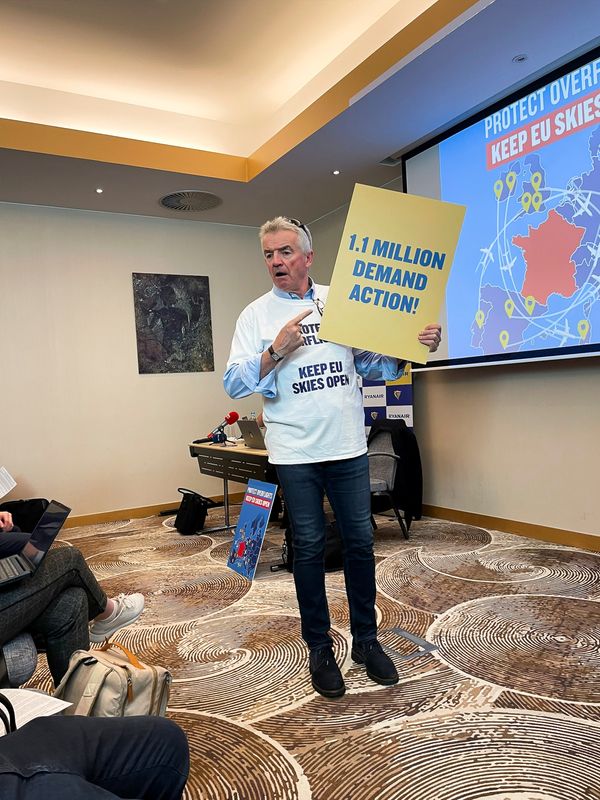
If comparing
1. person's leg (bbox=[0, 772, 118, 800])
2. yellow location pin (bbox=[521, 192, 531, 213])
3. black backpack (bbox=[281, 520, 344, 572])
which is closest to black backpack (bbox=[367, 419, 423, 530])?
black backpack (bbox=[281, 520, 344, 572])

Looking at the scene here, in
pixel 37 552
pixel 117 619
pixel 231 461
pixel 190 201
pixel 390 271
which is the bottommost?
pixel 117 619

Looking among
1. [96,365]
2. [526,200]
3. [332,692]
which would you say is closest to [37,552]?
[332,692]

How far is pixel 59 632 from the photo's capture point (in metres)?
1.64

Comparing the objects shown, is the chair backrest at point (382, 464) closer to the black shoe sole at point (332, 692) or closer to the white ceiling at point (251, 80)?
the black shoe sole at point (332, 692)

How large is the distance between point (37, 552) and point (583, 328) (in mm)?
3179

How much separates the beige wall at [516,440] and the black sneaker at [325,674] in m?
2.38

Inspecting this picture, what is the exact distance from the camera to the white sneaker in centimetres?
198

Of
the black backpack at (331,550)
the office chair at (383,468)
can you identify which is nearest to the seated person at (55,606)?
the black backpack at (331,550)

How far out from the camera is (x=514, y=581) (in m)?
3.15

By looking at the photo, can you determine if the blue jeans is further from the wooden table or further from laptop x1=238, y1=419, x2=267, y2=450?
laptop x1=238, y1=419, x2=267, y2=450

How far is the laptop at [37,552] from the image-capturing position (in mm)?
1504

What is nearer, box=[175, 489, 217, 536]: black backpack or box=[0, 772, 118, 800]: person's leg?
box=[0, 772, 118, 800]: person's leg

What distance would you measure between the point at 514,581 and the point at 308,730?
69.0 inches

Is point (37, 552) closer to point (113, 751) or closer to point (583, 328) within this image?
point (113, 751)
